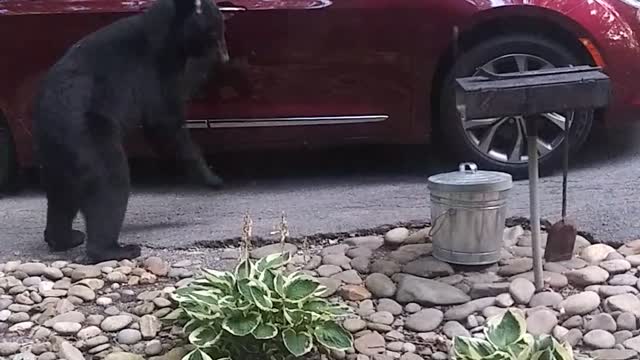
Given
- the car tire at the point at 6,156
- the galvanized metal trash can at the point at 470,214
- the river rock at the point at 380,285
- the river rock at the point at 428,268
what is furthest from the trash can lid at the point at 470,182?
the car tire at the point at 6,156

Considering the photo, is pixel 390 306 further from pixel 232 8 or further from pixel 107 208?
pixel 232 8

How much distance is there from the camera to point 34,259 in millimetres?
4582

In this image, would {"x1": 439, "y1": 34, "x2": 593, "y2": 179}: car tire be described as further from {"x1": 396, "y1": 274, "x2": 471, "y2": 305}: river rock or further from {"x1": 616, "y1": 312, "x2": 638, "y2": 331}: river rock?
{"x1": 616, "y1": 312, "x2": 638, "y2": 331}: river rock

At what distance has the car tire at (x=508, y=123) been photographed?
17.7ft

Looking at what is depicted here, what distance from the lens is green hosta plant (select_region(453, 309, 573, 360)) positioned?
306 centimetres

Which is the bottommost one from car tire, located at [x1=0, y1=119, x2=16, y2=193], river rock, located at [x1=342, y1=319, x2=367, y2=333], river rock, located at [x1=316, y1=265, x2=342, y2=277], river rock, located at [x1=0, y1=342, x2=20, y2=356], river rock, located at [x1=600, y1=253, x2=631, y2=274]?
river rock, located at [x1=0, y1=342, x2=20, y2=356]

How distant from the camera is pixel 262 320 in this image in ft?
10.9

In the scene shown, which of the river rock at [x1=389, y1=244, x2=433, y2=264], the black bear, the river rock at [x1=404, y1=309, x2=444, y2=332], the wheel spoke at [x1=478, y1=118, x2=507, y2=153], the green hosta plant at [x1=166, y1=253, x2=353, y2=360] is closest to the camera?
the green hosta plant at [x1=166, y1=253, x2=353, y2=360]

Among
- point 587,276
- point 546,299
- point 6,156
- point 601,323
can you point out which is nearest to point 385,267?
point 546,299

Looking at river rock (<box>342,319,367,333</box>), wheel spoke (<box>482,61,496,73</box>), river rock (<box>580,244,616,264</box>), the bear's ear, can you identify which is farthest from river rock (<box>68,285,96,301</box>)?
Answer: wheel spoke (<box>482,61,496,73</box>)

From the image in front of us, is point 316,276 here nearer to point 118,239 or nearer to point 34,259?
point 118,239

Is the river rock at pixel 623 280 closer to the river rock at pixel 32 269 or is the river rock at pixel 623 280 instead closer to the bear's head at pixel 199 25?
the bear's head at pixel 199 25

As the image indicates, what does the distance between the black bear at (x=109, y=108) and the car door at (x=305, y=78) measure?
0.62 meters

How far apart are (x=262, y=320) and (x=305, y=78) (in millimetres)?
2420
